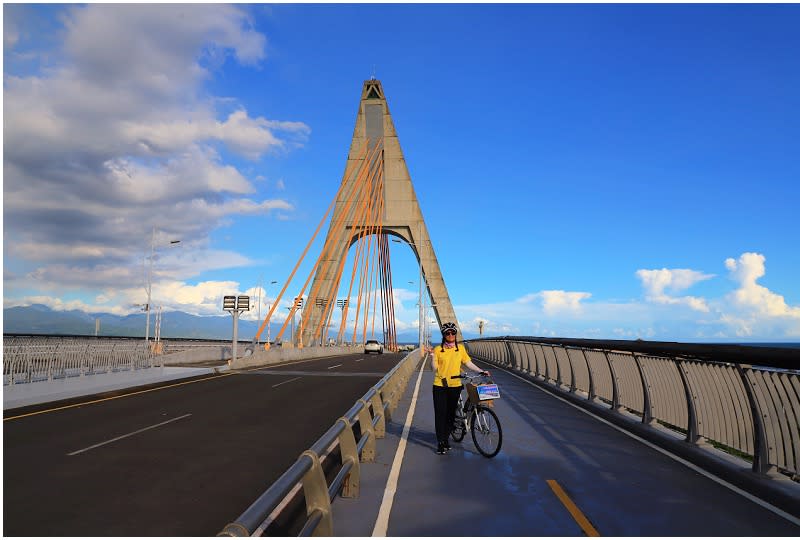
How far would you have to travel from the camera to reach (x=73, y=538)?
17.6ft

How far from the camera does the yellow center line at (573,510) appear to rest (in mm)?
5535

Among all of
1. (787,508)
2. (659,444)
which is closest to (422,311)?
(659,444)

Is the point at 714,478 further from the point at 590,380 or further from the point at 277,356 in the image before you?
the point at 277,356

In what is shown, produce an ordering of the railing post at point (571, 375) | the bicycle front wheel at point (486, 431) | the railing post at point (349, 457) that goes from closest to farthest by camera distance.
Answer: the railing post at point (349, 457)
the bicycle front wheel at point (486, 431)
the railing post at point (571, 375)

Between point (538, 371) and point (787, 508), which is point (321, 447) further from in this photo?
point (538, 371)

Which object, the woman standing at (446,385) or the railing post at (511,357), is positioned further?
the railing post at (511,357)

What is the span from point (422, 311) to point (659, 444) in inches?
1932

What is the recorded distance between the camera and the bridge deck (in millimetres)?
5621

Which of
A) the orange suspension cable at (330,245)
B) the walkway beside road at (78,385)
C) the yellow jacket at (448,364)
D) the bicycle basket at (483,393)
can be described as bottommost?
the walkway beside road at (78,385)

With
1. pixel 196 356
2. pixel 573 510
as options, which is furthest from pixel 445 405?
pixel 196 356

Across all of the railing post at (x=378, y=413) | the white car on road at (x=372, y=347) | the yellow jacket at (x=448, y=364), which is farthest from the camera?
the white car on road at (x=372, y=347)

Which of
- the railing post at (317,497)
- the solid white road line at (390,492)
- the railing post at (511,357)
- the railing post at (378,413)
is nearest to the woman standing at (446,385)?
the solid white road line at (390,492)

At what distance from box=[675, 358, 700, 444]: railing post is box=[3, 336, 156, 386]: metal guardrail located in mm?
17060

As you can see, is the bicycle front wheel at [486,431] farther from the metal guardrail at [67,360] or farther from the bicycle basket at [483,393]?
the metal guardrail at [67,360]
